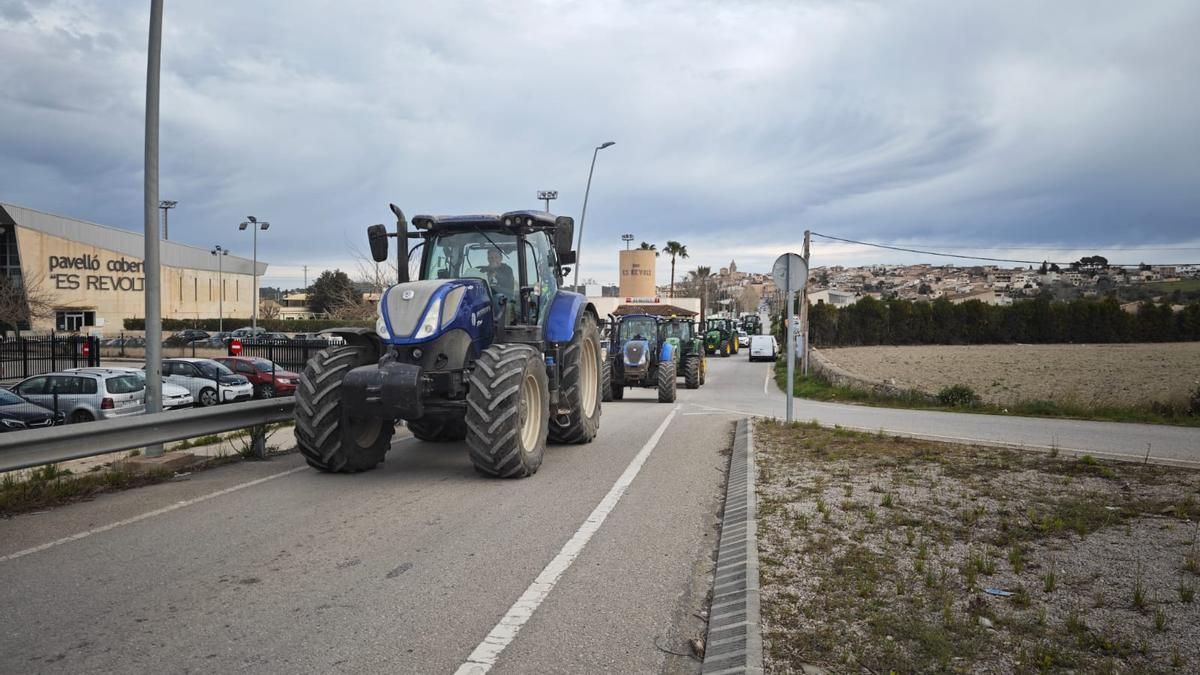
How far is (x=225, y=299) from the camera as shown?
8300 cm

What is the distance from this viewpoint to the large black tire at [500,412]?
7.93 meters

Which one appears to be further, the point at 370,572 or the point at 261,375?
the point at 261,375

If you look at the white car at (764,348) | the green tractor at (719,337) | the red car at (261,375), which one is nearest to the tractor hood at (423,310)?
the red car at (261,375)

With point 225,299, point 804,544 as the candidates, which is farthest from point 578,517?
point 225,299

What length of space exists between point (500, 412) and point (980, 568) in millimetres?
4491

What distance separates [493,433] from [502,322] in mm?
1910

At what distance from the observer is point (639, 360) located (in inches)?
853

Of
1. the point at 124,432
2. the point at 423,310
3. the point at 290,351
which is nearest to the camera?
the point at 124,432

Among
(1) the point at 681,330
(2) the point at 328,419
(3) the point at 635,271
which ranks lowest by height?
(2) the point at 328,419

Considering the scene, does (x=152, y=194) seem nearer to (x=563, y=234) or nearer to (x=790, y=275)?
(x=563, y=234)

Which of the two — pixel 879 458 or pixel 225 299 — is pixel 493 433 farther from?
pixel 225 299

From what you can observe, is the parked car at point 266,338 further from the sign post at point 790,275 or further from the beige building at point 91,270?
the sign post at point 790,275

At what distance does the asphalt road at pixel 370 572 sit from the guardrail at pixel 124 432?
490mm

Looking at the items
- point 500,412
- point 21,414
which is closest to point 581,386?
point 500,412
